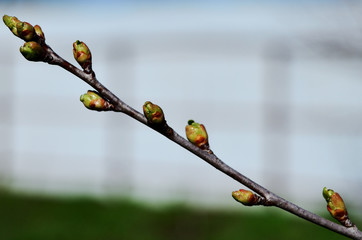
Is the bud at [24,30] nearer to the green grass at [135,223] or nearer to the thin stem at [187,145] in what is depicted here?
the thin stem at [187,145]

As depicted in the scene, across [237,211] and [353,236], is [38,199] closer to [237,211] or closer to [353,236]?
[237,211]

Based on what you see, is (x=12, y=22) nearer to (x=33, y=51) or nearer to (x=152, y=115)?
(x=33, y=51)

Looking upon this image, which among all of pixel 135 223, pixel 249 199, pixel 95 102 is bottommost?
pixel 135 223

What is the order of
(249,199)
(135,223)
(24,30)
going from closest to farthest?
(24,30)
(249,199)
(135,223)

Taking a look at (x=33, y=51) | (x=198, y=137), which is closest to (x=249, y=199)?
(x=198, y=137)

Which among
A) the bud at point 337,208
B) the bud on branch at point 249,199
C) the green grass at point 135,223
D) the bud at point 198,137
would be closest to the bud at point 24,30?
the bud at point 198,137

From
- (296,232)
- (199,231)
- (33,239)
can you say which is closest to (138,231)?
(199,231)
